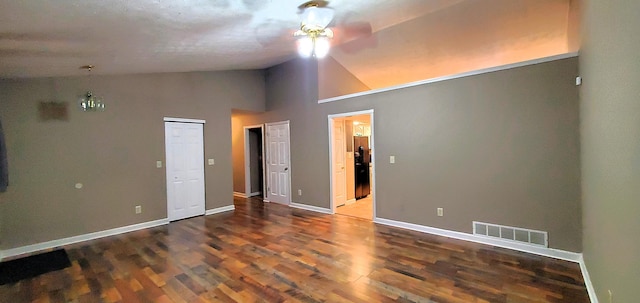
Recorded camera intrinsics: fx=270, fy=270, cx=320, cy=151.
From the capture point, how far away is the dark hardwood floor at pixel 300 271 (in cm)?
245

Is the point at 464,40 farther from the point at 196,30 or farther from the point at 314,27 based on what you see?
the point at 196,30

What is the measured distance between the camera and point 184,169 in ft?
17.6

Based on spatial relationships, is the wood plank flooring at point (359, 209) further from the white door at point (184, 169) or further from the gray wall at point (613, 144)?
the gray wall at point (613, 144)

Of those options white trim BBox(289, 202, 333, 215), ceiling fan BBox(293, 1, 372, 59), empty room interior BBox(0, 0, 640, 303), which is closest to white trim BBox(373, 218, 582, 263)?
empty room interior BBox(0, 0, 640, 303)

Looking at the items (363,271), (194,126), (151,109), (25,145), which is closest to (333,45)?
(194,126)

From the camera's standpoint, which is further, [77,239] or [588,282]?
[77,239]

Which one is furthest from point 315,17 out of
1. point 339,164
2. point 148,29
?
point 339,164

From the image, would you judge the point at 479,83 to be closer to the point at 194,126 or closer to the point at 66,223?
the point at 194,126

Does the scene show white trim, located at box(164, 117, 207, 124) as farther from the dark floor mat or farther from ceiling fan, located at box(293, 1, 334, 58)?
ceiling fan, located at box(293, 1, 334, 58)

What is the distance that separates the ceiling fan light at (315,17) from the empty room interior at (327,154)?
0.07 feet

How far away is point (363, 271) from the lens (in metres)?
2.89

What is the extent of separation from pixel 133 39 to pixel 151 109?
2.40 m

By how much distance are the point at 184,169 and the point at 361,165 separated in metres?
4.03

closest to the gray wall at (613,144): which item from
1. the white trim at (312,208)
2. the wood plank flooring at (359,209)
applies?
the wood plank flooring at (359,209)
